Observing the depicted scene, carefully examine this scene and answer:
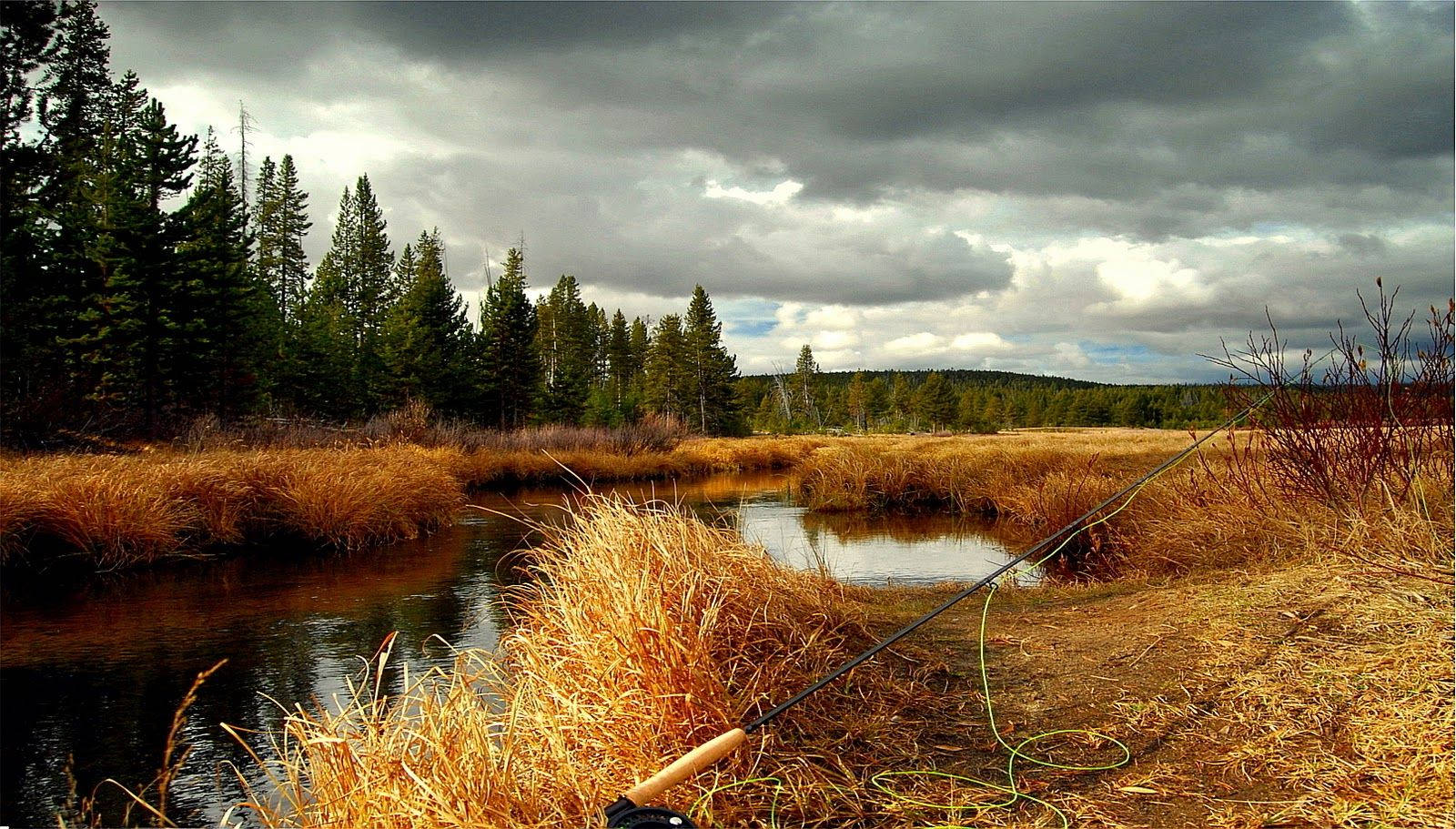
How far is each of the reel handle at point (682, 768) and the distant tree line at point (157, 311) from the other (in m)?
18.7

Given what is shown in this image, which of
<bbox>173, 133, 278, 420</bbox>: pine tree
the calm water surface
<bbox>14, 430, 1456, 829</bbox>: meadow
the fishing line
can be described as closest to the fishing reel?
the fishing line

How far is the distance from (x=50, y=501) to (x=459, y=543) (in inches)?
204

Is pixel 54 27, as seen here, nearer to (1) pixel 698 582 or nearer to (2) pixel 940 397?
(1) pixel 698 582

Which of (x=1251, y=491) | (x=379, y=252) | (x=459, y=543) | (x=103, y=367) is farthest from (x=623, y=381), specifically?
(x=1251, y=491)

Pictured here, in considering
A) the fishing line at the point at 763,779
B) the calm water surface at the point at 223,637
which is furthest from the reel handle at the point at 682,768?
the calm water surface at the point at 223,637

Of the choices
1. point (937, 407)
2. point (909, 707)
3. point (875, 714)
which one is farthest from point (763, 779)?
point (937, 407)

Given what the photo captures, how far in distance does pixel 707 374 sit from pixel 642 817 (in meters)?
60.4

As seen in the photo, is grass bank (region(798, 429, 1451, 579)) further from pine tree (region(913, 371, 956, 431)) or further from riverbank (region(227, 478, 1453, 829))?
pine tree (region(913, 371, 956, 431))

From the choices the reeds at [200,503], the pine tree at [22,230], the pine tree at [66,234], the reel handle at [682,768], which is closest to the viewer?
the reel handle at [682,768]

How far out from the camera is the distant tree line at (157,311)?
22297mm

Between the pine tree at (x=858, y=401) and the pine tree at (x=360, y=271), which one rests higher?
the pine tree at (x=360, y=271)

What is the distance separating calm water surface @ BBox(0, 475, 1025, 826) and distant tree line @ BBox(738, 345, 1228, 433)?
54.2 m

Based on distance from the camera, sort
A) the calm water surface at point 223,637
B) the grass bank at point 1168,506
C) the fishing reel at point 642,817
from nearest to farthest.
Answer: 1. the fishing reel at point 642,817
2. the calm water surface at point 223,637
3. the grass bank at point 1168,506

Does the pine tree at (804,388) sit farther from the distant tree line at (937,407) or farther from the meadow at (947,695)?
the meadow at (947,695)
